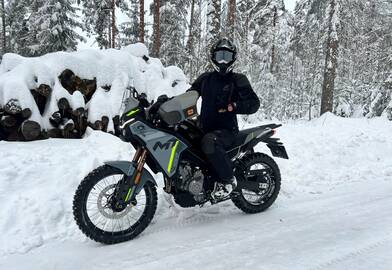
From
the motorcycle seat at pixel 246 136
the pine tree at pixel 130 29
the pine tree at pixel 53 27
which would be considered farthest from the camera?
the pine tree at pixel 130 29

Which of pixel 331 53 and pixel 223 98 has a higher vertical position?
pixel 331 53

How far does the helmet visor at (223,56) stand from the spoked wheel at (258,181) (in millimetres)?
1383

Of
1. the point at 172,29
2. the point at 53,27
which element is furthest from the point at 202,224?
the point at 172,29

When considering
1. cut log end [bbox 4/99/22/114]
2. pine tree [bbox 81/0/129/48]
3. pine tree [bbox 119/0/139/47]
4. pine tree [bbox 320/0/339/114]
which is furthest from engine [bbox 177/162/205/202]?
pine tree [bbox 119/0/139/47]

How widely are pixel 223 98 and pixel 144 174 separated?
1.40 metres

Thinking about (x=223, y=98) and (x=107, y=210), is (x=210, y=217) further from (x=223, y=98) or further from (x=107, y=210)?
(x=223, y=98)

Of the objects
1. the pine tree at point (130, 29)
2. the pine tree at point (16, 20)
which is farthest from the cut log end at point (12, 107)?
the pine tree at point (16, 20)

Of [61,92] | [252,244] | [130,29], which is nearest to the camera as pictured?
[252,244]

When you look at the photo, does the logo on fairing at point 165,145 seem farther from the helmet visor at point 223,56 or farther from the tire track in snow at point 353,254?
the tire track in snow at point 353,254

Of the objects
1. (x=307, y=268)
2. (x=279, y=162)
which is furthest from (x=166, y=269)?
(x=279, y=162)

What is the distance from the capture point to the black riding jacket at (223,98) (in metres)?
4.47

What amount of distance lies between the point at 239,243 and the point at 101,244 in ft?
4.97

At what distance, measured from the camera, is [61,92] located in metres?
7.26

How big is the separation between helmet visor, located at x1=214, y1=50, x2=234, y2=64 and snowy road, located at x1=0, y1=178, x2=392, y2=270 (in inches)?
80.3
